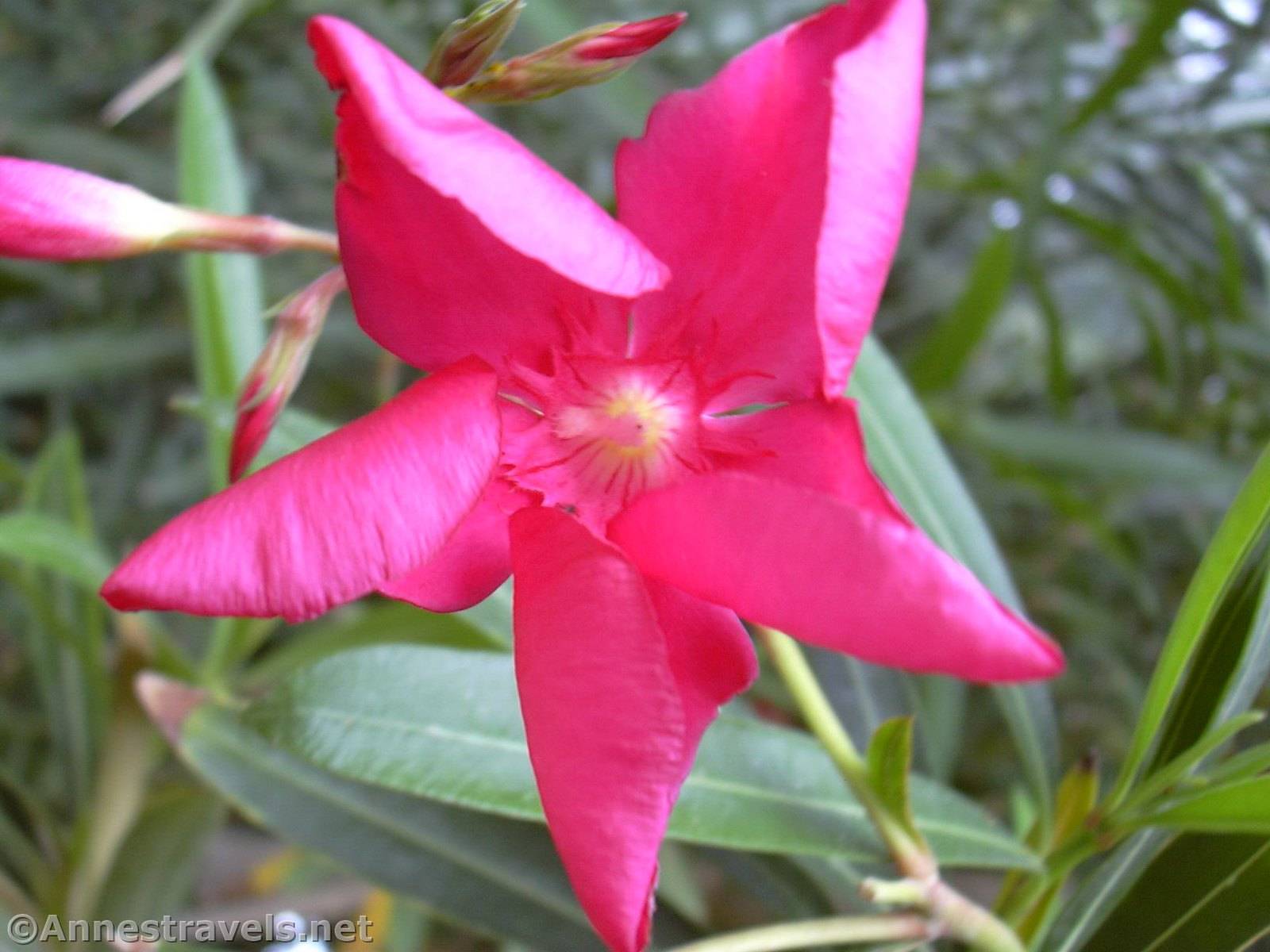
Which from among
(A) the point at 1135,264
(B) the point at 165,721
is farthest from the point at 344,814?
(A) the point at 1135,264

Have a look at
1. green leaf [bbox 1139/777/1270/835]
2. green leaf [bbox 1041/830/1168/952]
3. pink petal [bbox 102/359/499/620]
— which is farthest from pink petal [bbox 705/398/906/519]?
green leaf [bbox 1041/830/1168/952]

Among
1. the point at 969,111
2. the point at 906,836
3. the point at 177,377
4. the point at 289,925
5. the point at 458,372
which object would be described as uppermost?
the point at 458,372

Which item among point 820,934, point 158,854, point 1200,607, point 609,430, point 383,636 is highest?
point 609,430

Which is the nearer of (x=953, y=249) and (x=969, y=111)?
(x=969, y=111)

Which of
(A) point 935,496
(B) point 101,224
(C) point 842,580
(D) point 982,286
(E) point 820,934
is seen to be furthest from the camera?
(D) point 982,286

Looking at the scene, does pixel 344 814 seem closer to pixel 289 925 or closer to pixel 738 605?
pixel 289 925

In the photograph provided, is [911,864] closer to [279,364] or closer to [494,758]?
[494,758]

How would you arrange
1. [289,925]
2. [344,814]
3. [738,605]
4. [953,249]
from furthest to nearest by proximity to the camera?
1. [953,249]
2. [289,925]
3. [344,814]
4. [738,605]

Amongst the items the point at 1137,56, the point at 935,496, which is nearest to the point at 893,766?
the point at 935,496
